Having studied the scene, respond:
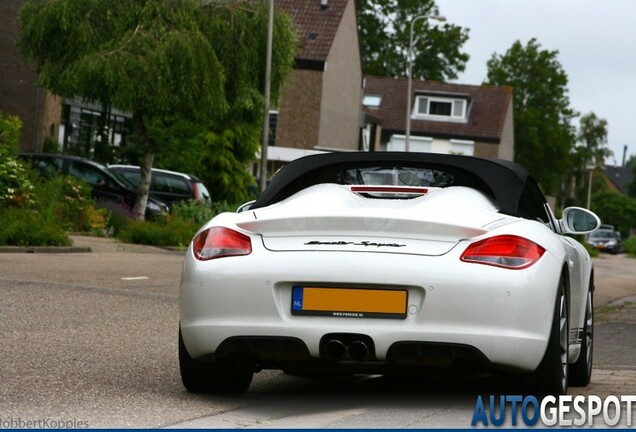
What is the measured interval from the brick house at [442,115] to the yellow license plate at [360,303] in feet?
265

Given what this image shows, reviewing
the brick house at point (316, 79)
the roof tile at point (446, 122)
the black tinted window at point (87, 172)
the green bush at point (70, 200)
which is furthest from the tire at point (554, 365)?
the roof tile at point (446, 122)

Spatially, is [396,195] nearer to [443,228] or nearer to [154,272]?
[443,228]

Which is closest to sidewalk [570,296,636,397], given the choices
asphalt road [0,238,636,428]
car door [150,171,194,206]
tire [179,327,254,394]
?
asphalt road [0,238,636,428]

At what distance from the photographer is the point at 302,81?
6906cm

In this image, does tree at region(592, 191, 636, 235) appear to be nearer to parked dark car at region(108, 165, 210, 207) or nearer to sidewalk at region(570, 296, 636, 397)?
parked dark car at region(108, 165, 210, 207)

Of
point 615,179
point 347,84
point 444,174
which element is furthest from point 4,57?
point 615,179

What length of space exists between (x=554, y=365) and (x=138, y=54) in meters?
26.6

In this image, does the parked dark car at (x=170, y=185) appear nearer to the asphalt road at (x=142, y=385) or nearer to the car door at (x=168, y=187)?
the car door at (x=168, y=187)

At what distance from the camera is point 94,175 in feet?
106

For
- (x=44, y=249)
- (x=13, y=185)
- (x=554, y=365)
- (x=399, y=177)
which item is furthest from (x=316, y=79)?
(x=554, y=365)

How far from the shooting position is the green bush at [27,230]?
22.0 m

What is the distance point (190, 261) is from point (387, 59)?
286 feet

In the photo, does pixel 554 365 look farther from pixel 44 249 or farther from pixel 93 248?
pixel 93 248

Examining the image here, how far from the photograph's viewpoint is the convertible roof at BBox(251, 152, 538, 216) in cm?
768
